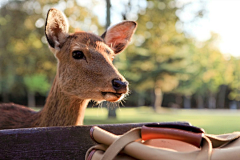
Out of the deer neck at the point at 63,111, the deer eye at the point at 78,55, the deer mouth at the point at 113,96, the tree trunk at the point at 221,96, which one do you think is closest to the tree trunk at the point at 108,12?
the deer eye at the point at 78,55

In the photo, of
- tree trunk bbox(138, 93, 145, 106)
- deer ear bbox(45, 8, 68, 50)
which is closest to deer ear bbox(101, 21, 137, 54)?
deer ear bbox(45, 8, 68, 50)

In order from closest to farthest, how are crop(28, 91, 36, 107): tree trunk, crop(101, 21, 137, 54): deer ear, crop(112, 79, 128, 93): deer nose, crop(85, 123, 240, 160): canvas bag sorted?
crop(85, 123, 240, 160): canvas bag → crop(112, 79, 128, 93): deer nose → crop(101, 21, 137, 54): deer ear → crop(28, 91, 36, 107): tree trunk

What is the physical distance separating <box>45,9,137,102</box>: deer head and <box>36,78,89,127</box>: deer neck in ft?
0.31

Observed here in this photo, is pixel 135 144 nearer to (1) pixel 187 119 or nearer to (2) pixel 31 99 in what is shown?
(1) pixel 187 119

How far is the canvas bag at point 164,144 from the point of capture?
107 centimetres

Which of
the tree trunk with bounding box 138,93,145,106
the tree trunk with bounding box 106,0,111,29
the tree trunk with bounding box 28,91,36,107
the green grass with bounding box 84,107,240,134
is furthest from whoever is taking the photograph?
the tree trunk with bounding box 138,93,145,106

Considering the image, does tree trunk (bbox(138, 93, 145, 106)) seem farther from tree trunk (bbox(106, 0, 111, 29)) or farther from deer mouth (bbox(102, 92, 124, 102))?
deer mouth (bbox(102, 92, 124, 102))

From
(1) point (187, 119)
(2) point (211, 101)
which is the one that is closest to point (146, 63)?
(1) point (187, 119)

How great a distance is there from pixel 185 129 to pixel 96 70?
1.52 metres

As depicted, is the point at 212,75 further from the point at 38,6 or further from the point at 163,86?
the point at 38,6

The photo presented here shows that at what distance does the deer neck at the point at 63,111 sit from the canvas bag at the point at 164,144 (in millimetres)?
1359

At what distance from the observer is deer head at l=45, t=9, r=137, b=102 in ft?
8.07

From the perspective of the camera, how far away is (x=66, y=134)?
65.6 inches

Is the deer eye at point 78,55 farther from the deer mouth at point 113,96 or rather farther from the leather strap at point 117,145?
the leather strap at point 117,145
